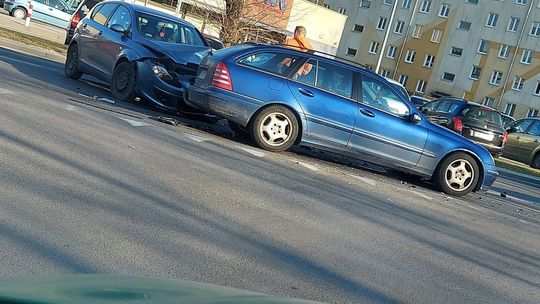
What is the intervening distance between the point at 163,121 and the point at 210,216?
16.5ft

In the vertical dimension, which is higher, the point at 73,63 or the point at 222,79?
the point at 222,79

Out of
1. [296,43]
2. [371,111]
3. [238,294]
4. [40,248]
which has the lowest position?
[40,248]

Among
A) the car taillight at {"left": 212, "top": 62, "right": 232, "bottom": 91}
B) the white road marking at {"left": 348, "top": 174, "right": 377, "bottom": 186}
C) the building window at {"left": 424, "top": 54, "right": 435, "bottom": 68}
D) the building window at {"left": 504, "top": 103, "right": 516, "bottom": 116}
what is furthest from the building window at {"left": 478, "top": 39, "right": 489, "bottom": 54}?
the car taillight at {"left": 212, "top": 62, "right": 232, "bottom": 91}

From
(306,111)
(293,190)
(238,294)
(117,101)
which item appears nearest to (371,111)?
(306,111)

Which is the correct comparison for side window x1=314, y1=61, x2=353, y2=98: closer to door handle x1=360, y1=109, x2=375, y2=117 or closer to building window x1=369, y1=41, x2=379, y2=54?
door handle x1=360, y1=109, x2=375, y2=117

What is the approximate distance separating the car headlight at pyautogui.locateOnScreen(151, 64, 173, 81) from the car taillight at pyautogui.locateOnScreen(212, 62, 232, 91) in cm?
166

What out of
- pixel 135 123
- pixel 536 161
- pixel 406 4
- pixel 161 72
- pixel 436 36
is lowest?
pixel 135 123

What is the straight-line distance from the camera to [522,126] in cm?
2383

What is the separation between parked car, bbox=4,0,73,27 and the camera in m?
33.0

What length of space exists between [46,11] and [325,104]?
26065 mm

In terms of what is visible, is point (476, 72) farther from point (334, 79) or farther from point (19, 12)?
point (334, 79)

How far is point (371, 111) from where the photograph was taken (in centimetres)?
1048

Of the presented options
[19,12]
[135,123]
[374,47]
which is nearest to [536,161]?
[135,123]

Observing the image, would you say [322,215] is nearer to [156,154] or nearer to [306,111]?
[156,154]
